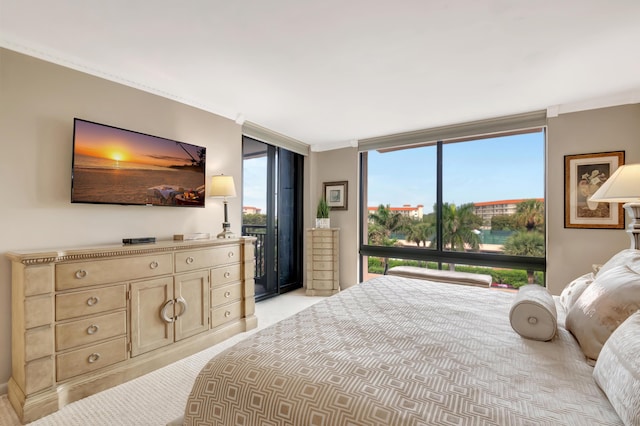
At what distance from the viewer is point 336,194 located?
192 inches

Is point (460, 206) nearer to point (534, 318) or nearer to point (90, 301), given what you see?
point (534, 318)

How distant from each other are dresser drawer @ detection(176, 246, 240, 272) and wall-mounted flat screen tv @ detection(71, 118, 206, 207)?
568 millimetres

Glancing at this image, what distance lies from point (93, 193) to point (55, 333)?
3.45 ft

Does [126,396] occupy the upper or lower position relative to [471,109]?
lower

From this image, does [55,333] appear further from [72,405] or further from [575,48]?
[575,48]

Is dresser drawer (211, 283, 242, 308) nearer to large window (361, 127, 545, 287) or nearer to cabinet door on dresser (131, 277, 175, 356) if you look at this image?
cabinet door on dresser (131, 277, 175, 356)

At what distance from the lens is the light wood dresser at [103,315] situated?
1789 millimetres

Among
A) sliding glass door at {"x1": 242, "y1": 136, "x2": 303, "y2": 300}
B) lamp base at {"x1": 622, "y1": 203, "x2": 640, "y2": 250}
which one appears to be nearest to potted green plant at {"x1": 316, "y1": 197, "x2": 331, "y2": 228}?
sliding glass door at {"x1": 242, "y1": 136, "x2": 303, "y2": 300}

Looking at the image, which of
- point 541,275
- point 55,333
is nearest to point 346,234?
point 541,275

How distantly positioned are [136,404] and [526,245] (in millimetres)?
4273

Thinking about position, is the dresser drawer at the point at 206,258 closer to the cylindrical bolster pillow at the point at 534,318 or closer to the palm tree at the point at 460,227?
the cylindrical bolster pillow at the point at 534,318

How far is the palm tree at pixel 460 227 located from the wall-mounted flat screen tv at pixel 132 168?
3263mm

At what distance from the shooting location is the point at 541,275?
3605 millimetres

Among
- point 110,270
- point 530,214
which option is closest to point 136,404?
point 110,270
